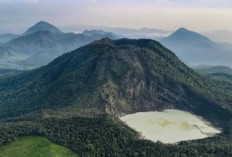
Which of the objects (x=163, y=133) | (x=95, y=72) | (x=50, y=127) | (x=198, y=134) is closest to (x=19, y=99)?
(x=95, y=72)

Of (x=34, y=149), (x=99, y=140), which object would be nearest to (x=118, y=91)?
(x=99, y=140)

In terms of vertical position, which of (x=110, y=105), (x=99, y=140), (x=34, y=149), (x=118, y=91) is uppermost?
(x=118, y=91)

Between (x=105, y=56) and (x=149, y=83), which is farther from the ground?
(x=105, y=56)

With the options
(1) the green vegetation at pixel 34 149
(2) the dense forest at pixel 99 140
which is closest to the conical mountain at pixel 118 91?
(2) the dense forest at pixel 99 140

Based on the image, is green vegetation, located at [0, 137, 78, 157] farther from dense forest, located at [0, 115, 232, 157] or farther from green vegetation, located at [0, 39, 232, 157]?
green vegetation, located at [0, 39, 232, 157]

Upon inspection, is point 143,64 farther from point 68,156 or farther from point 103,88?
point 68,156

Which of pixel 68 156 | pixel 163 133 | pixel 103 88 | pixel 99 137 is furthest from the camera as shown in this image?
pixel 103 88

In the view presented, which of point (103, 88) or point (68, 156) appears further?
point (103, 88)

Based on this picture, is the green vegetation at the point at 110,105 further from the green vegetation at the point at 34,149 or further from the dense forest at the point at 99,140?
the green vegetation at the point at 34,149

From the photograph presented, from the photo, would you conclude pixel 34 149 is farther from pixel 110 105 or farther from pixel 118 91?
pixel 118 91
